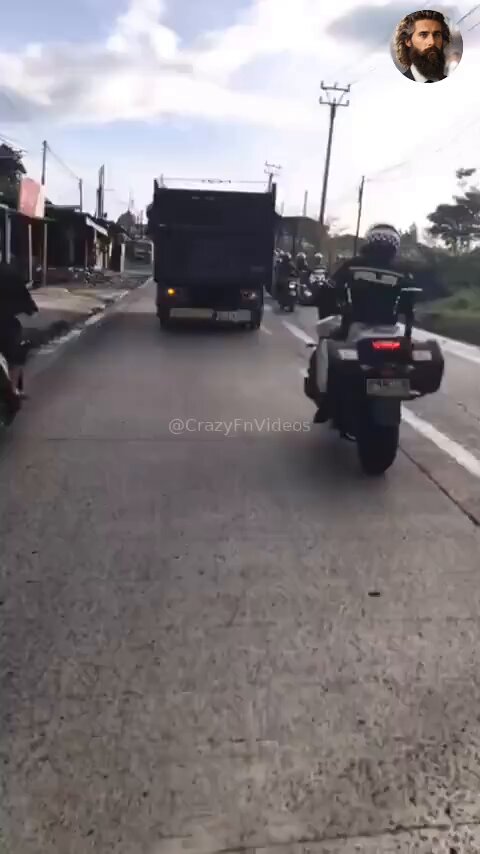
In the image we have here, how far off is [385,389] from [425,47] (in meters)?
4.58

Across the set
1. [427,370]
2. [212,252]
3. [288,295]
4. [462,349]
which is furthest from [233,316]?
[427,370]

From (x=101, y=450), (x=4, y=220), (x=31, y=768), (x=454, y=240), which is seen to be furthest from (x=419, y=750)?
(x=454, y=240)

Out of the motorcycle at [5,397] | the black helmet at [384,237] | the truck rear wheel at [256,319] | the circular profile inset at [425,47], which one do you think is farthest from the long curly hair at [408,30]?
the truck rear wheel at [256,319]

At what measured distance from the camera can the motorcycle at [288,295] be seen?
2748cm

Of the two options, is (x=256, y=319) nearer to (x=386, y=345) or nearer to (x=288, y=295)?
(x=288, y=295)

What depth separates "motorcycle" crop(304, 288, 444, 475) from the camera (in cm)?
658

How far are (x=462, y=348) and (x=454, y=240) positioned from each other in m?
56.1

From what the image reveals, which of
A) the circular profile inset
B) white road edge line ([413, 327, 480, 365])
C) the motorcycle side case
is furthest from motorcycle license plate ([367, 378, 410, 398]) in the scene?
white road edge line ([413, 327, 480, 365])

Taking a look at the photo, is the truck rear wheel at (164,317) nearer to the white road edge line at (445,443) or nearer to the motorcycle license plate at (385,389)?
the white road edge line at (445,443)

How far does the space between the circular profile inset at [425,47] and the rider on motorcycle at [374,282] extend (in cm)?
257

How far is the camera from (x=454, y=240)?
71.1 m

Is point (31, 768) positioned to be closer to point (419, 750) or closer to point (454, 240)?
point (419, 750)

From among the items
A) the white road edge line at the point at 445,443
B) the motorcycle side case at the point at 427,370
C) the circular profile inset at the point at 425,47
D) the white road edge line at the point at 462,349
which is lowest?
the white road edge line at the point at 462,349

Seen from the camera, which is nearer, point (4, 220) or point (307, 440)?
point (307, 440)
